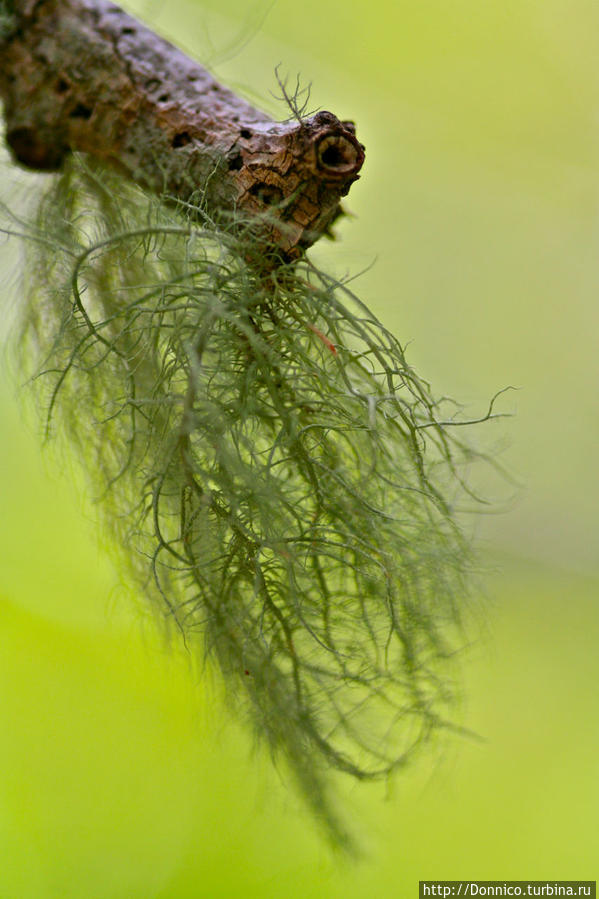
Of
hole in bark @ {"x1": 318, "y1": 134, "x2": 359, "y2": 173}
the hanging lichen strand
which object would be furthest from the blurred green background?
hole in bark @ {"x1": 318, "y1": 134, "x2": 359, "y2": 173}

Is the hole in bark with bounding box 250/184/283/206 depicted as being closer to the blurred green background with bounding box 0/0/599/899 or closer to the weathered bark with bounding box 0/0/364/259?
the weathered bark with bounding box 0/0/364/259

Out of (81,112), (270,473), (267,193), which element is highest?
(81,112)

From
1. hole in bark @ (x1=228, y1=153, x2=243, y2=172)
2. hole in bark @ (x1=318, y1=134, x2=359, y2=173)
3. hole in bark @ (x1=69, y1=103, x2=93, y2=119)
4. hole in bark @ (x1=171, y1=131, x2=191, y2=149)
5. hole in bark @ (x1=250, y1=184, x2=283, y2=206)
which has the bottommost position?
hole in bark @ (x1=250, y1=184, x2=283, y2=206)

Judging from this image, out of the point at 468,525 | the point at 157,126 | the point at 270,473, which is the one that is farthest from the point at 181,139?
the point at 468,525

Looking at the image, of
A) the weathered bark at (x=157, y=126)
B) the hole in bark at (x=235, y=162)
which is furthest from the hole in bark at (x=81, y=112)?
the hole in bark at (x=235, y=162)

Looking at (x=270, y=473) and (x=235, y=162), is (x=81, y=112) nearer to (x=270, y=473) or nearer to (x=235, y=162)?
(x=235, y=162)

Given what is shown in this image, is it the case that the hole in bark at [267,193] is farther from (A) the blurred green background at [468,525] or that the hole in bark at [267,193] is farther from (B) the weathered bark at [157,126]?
(A) the blurred green background at [468,525]
